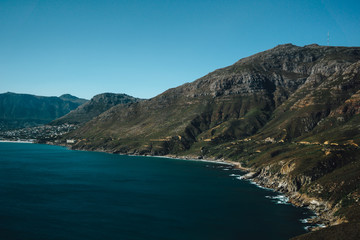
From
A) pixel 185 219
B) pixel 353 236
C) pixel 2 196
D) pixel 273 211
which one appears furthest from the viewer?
pixel 2 196

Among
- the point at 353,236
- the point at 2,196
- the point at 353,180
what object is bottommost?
the point at 2,196

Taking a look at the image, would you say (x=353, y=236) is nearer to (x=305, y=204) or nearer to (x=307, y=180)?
A: (x=305, y=204)

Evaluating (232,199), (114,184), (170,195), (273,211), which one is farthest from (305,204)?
(114,184)

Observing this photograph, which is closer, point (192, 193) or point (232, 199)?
point (232, 199)

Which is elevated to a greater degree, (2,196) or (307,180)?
(307,180)

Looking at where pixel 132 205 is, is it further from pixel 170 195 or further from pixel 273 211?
pixel 273 211

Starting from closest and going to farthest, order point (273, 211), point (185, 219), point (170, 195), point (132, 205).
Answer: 1. point (185, 219)
2. point (273, 211)
3. point (132, 205)
4. point (170, 195)

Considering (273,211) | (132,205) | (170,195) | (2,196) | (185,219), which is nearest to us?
(185,219)

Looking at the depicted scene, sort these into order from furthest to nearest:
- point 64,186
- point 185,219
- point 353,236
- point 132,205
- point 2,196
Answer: point 64,186
point 2,196
point 132,205
point 185,219
point 353,236

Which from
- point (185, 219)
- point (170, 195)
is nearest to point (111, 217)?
point (185, 219)
